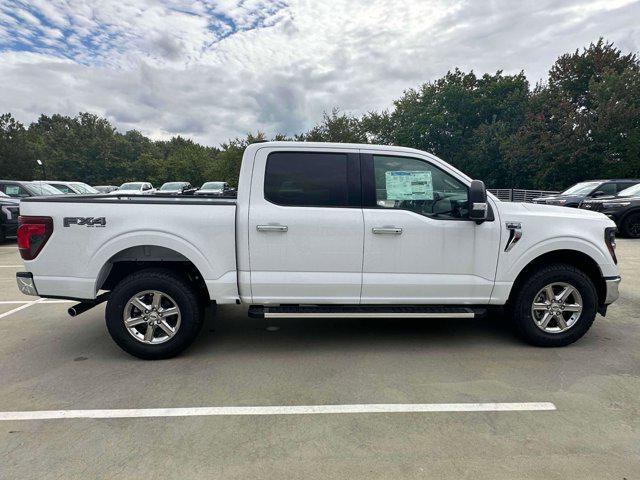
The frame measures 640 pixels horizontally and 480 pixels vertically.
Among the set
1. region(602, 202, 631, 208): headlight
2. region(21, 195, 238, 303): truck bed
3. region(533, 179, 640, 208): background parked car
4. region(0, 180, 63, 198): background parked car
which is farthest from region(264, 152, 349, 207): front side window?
region(0, 180, 63, 198): background parked car

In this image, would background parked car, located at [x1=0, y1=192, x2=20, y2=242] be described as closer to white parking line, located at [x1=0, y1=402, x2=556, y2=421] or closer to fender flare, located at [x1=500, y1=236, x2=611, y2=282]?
white parking line, located at [x1=0, y1=402, x2=556, y2=421]

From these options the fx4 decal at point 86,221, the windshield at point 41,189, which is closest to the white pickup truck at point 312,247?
the fx4 decal at point 86,221

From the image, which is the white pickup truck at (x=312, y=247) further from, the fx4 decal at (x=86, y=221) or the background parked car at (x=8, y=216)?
the background parked car at (x=8, y=216)

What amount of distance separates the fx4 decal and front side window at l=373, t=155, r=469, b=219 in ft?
8.21

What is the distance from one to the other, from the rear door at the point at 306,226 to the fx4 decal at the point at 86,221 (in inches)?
52.3

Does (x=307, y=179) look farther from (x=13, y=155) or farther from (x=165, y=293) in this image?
(x=13, y=155)

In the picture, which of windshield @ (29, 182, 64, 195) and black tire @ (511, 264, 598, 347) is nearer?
black tire @ (511, 264, 598, 347)

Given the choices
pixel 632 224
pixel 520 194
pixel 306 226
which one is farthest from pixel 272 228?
pixel 520 194

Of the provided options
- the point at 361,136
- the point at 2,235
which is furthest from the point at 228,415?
the point at 361,136

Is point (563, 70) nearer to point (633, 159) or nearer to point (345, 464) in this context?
point (633, 159)

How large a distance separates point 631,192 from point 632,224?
97 cm

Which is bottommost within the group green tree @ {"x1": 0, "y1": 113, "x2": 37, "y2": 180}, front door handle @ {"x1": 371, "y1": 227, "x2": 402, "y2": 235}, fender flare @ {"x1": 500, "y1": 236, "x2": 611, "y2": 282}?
fender flare @ {"x1": 500, "y1": 236, "x2": 611, "y2": 282}

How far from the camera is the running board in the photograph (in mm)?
3605

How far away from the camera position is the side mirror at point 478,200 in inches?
133
